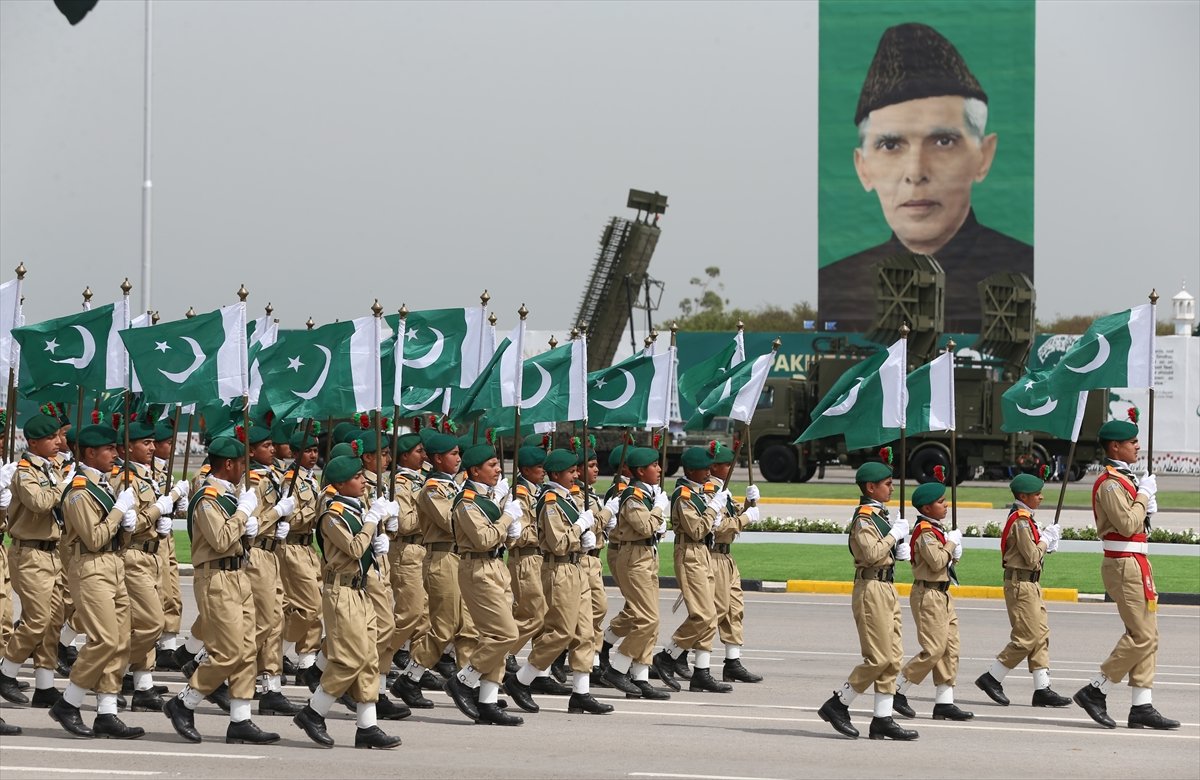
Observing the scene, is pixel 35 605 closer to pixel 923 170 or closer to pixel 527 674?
pixel 527 674

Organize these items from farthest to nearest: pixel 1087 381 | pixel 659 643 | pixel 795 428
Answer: pixel 795 428
pixel 659 643
pixel 1087 381

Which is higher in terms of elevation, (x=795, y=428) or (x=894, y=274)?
(x=894, y=274)

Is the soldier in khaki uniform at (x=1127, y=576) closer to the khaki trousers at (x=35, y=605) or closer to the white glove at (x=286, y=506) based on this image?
the white glove at (x=286, y=506)

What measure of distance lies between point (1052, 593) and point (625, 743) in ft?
32.5

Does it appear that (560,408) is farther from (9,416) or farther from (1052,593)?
(1052,593)

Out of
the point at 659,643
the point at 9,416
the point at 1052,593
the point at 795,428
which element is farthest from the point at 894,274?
the point at 9,416

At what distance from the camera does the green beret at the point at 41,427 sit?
1216cm

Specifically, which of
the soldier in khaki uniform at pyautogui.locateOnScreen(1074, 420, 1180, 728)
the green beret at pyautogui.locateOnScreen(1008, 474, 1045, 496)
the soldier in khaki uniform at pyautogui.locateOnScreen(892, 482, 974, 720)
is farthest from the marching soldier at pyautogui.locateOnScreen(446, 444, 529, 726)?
the soldier in khaki uniform at pyautogui.locateOnScreen(1074, 420, 1180, 728)

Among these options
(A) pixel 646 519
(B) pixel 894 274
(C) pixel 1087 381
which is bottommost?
(A) pixel 646 519

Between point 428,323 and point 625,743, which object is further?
point 428,323

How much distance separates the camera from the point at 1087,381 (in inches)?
512

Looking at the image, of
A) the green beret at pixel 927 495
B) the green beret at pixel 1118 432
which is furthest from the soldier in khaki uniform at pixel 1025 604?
the green beret at pixel 927 495

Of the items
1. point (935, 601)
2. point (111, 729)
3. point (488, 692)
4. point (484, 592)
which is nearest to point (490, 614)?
point (484, 592)

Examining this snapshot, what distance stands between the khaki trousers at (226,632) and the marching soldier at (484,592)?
60.3 inches
